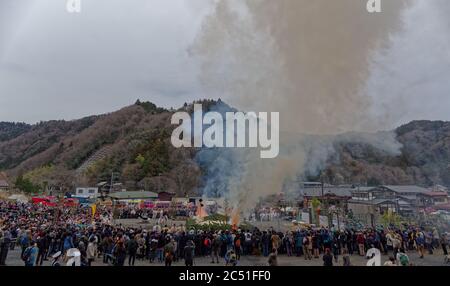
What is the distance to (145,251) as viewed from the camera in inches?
507

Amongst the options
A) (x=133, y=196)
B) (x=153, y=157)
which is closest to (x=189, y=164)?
(x=153, y=157)

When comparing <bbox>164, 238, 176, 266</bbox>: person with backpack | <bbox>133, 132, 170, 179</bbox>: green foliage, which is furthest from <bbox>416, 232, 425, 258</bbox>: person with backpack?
<bbox>133, 132, 170, 179</bbox>: green foliage

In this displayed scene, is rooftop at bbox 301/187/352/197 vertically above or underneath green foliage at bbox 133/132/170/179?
underneath

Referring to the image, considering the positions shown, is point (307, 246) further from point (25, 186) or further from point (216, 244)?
point (25, 186)

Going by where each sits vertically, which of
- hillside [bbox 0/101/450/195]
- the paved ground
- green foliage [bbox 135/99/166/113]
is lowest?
the paved ground

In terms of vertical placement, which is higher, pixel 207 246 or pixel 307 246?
pixel 307 246

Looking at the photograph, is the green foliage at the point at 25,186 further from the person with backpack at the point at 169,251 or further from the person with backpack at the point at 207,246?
the person with backpack at the point at 169,251

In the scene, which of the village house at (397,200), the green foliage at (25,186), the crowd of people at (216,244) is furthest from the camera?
the green foliage at (25,186)

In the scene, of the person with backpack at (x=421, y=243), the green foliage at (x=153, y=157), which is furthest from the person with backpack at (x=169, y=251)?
the green foliage at (x=153, y=157)

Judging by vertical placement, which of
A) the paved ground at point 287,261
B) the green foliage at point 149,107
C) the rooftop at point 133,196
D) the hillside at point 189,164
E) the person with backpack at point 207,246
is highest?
the green foliage at point 149,107

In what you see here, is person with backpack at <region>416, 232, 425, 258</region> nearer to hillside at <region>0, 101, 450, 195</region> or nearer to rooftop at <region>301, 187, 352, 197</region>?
rooftop at <region>301, 187, 352, 197</region>
